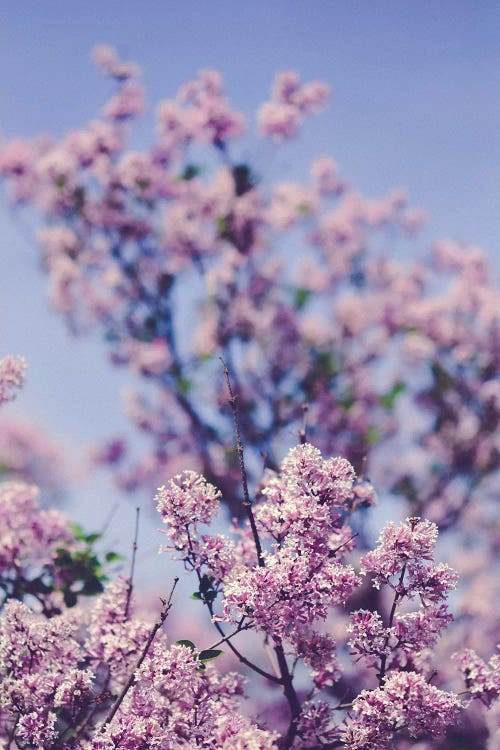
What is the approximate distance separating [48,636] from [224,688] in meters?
1.08

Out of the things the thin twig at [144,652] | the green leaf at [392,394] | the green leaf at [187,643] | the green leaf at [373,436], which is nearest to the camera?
the thin twig at [144,652]

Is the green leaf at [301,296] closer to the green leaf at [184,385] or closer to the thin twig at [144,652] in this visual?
the green leaf at [184,385]

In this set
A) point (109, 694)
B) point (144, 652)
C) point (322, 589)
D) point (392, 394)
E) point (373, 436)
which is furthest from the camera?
point (392, 394)

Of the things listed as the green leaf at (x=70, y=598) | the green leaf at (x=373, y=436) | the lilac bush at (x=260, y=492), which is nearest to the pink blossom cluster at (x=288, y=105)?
the lilac bush at (x=260, y=492)

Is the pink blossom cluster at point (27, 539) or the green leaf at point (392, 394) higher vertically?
the green leaf at point (392, 394)

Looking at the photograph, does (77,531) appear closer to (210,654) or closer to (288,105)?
(210,654)

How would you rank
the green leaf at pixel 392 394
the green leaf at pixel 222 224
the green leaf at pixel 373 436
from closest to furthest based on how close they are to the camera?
the green leaf at pixel 373 436 < the green leaf at pixel 222 224 < the green leaf at pixel 392 394

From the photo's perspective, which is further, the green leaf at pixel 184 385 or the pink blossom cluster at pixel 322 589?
the green leaf at pixel 184 385

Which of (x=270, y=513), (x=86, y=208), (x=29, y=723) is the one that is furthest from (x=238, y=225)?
(x=29, y=723)

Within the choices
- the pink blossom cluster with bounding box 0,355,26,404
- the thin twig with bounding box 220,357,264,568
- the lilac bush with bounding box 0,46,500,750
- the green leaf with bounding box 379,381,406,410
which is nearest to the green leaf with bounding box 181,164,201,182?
the lilac bush with bounding box 0,46,500,750

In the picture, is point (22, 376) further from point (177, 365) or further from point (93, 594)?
point (177, 365)

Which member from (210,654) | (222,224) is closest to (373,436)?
(222,224)

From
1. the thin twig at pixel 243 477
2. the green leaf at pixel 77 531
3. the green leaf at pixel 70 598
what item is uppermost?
the green leaf at pixel 77 531

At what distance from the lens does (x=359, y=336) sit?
12.0 m
